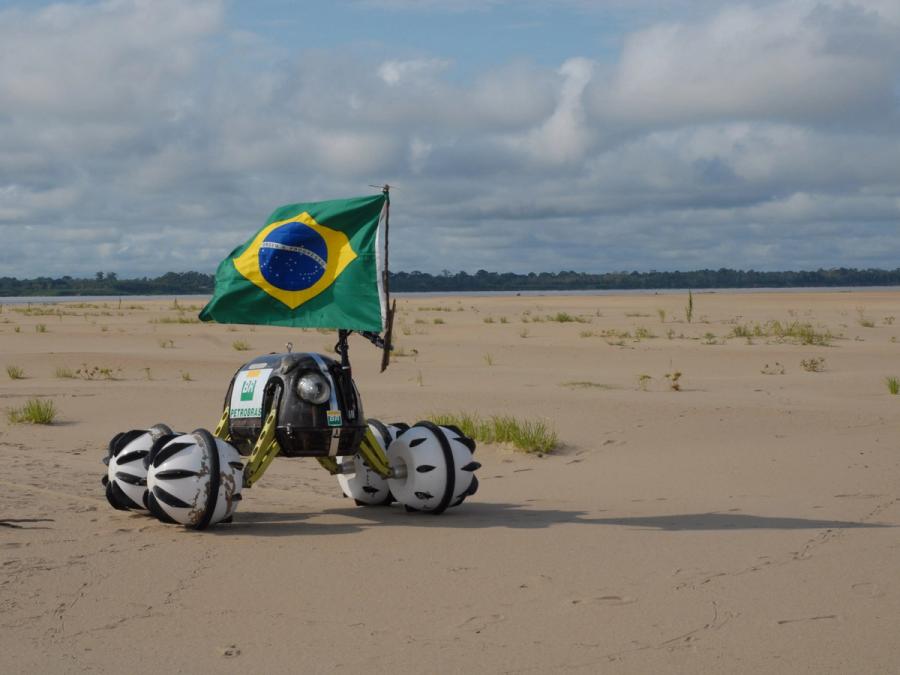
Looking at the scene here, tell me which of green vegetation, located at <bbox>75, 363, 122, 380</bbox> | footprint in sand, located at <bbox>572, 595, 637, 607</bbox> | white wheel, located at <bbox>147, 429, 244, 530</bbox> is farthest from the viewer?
green vegetation, located at <bbox>75, 363, 122, 380</bbox>

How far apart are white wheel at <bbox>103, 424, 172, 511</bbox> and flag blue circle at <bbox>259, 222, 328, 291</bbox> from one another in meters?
1.47

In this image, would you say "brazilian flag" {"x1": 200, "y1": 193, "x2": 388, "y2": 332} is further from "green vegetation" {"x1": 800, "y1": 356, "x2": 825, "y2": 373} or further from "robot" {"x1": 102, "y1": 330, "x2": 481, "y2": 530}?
"green vegetation" {"x1": 800, "y1": 356, "x2": 825, "y2": 373}

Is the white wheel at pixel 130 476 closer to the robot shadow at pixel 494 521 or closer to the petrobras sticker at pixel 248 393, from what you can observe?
the petrobras sticker at pixel 248 393

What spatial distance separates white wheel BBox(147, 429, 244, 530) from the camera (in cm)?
782

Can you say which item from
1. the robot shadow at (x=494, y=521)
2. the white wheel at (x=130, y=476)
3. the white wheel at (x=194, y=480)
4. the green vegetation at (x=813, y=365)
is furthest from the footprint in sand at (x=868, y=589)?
the green vegetation at (x=813, y=365)

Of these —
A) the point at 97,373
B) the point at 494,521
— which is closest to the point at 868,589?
the point at 494,521

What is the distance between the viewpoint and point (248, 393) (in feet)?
28.6

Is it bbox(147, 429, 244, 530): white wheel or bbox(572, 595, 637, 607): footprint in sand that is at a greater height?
bbox(147, 429, 244, 530): white wheel

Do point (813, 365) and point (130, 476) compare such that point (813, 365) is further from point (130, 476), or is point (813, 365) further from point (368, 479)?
point (130, 476)

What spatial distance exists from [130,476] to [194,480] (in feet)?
3.14

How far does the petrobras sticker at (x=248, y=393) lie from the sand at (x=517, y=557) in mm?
857

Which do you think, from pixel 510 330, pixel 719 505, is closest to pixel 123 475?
pixel 719 505

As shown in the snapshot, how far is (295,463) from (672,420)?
17.0ft

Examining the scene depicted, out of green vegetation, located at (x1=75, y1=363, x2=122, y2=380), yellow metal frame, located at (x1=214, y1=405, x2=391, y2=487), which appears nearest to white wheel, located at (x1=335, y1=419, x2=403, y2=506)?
yellow metal frame, located at (x1=214, y1=405, x2=391, y2=487)
